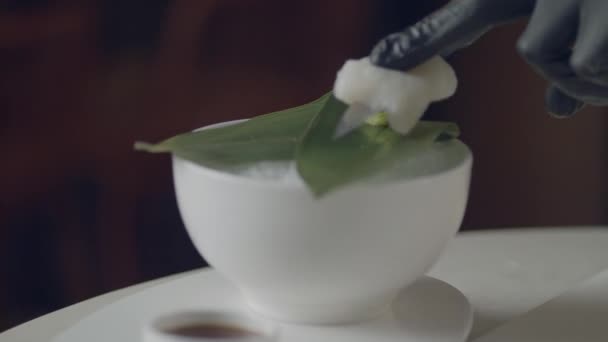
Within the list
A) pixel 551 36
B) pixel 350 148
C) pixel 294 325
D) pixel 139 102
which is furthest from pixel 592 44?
pixel 139 102

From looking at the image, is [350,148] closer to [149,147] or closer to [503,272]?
[149,147]

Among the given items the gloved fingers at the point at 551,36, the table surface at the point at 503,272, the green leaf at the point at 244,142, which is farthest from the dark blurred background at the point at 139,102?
the gloved fingers at the point at 551,36

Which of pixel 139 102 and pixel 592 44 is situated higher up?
pixel 592 44

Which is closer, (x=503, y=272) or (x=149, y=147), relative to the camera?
(x=149, y=147)

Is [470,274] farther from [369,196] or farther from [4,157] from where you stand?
[4,157]

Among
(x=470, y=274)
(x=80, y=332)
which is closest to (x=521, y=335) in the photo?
(x=470, y=274)

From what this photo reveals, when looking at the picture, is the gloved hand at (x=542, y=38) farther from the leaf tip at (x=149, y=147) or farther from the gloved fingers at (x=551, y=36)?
the leaf tip at (x=149, y=147)

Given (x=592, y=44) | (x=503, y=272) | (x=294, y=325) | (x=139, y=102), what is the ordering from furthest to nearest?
(x=139, y=102), (x=503, y=272), (x=294, y=325), (x=592, y=44)
